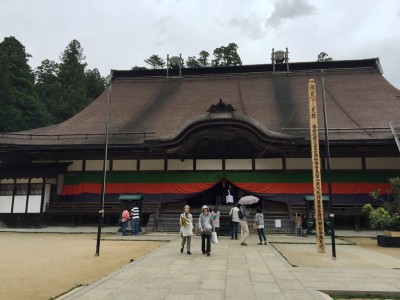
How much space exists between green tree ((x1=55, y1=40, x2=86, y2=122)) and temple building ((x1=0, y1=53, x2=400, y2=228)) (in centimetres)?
2229

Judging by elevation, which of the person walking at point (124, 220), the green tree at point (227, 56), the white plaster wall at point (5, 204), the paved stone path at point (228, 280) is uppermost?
the green tree at point (227, 56)

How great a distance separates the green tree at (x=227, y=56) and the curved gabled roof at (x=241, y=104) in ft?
73.6

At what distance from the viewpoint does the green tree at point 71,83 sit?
41656 mm

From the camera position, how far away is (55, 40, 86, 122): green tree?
4166 centimetres

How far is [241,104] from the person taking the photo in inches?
862

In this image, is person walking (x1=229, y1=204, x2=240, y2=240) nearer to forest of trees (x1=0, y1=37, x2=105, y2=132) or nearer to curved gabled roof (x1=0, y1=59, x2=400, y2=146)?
curved gabled roof (x1=0, y1=59, x2=400, y2=146)

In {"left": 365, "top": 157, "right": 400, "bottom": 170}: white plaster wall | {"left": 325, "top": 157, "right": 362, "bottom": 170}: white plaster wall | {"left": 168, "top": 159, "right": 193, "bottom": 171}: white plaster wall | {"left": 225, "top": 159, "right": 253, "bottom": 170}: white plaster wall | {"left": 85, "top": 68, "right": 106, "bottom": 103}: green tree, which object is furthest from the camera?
{"left": 85, "top": 68, "right": 106, "bottom": 103}: green tree

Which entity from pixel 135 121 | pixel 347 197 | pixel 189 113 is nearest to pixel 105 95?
pixel 135 121

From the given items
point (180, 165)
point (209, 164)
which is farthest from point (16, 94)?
point (209, 164)

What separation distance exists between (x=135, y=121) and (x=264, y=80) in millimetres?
11662

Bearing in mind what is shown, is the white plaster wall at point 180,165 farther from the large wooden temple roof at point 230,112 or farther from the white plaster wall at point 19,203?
the white plaster wall at point 19,203

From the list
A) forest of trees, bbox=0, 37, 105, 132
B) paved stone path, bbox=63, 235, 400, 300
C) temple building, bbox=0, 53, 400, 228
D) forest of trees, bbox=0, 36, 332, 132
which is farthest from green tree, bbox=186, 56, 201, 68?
paved stone path, bbox=63, 235, 400, 300

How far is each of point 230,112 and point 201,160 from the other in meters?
3.56

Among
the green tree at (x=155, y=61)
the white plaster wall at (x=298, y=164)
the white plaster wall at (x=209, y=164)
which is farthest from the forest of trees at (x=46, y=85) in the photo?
the white plaster wall at (x=298, y=164)
